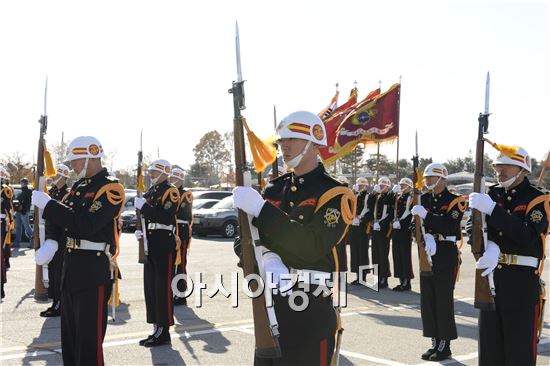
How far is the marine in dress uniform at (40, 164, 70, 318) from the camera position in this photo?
9945mm

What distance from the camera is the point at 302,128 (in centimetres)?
422

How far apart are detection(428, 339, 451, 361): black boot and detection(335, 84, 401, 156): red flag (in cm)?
890

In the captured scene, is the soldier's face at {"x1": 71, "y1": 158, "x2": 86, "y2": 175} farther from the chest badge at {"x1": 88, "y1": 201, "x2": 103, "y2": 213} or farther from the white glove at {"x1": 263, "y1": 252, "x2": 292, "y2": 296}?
the white glove at {"x1": 263, "y1": 252, "x2": 292, "y2": 296}

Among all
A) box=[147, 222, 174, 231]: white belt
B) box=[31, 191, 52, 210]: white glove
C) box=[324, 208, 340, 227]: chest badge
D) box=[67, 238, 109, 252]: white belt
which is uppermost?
box=[31, 191, 52, 210]: white glove

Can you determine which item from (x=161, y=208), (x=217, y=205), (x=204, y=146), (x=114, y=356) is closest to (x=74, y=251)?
(x=114, y=356)

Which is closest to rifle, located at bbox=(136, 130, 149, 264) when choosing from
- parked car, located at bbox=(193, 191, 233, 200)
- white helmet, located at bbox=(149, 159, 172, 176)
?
white helmet, located at bbox=(149, 159, 172, 176)

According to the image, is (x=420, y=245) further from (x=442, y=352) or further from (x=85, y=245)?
(x=85, y=245)

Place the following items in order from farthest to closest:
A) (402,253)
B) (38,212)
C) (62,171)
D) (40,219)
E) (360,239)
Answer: (360,239) → (402,253) → (62,171) → (38,212) → (40,219)

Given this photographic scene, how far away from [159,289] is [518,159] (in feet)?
15.8

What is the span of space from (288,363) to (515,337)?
2.61 meters

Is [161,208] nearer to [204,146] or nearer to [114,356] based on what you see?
[114,356]

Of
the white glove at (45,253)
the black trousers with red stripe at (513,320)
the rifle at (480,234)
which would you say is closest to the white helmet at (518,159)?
the rifle at (480,234)

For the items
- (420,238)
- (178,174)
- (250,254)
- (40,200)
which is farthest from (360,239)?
(250,254)

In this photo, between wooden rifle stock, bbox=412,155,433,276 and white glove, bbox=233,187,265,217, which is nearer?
white glove, bbox=233,187,265,217
